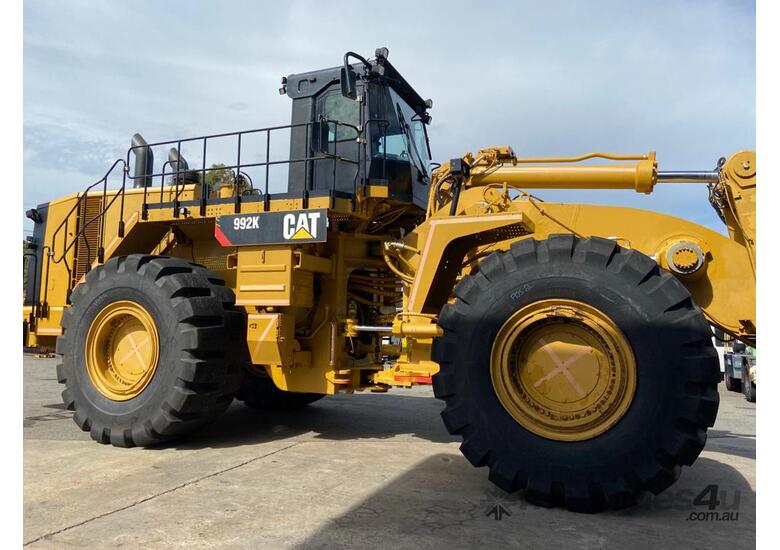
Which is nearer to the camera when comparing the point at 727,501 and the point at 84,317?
the point at 727,501

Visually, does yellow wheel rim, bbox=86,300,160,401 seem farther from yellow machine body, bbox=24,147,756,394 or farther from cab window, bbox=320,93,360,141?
cab window, bbox=320,93,360,141

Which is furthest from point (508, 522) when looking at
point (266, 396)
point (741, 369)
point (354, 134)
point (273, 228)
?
point (741, 369)

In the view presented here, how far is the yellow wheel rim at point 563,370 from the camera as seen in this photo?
4.01m

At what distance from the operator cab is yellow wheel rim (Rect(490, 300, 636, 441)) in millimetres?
2522

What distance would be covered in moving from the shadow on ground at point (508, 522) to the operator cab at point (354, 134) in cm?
317

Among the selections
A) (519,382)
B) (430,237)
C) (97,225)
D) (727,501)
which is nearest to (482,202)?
(430,237)

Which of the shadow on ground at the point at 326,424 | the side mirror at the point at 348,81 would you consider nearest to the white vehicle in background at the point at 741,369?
the shadow on ground at the point at 326,424

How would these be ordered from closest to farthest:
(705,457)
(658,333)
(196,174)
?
(658,333)
(705,457)
(196,174)

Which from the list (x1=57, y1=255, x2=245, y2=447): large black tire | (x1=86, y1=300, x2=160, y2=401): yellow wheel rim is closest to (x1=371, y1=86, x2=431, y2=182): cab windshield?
(x1=57, y1=255, x2=245, y2=447): large black tire

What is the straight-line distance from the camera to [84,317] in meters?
6.35

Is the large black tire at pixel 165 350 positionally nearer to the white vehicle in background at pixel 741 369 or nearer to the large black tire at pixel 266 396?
the large black tire at pixel 266 396

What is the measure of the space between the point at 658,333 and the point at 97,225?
722 cm

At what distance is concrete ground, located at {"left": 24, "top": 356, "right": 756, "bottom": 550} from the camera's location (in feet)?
11.5

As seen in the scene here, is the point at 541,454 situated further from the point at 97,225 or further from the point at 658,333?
the point at 97,225
